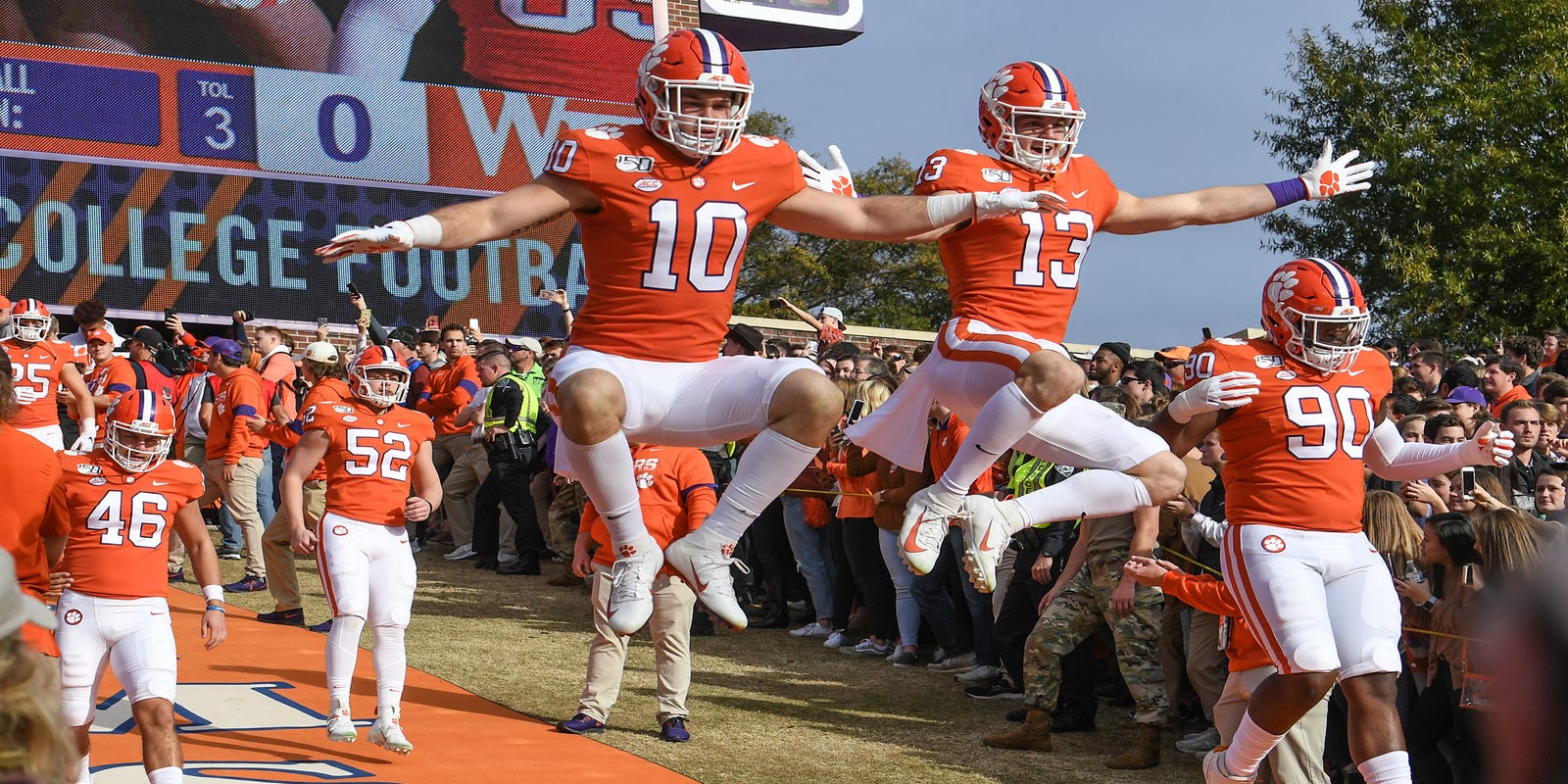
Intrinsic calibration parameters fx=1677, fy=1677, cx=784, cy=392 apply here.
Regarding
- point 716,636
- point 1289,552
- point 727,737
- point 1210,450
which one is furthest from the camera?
point 716,636

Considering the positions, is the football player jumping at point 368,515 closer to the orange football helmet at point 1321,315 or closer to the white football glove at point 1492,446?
the orange football helmet at point 1321,315

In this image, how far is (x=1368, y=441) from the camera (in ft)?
23.0

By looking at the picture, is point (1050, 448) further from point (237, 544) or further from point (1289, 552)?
point (237, 544)

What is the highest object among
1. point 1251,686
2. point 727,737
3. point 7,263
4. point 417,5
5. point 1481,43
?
point 417,5

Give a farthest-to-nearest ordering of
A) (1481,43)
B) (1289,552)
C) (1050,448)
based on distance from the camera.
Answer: (1481,43)
(1289,552)
(1050,448)

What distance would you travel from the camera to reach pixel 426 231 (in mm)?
5066


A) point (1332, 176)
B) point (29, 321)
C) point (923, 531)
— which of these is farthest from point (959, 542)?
point (29, 321)

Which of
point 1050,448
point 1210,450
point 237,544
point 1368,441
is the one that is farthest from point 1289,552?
point 237,544

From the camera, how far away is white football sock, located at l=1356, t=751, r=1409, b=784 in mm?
6449

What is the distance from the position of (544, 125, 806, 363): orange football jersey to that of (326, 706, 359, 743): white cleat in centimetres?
426

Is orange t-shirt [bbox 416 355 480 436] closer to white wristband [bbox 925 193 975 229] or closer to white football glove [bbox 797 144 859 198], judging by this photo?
white football glove [bbox 797 144 859 198]

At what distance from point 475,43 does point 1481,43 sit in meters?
13.7

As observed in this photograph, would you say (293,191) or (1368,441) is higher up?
(293,191)

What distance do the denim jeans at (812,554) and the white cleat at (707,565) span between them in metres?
7.07
